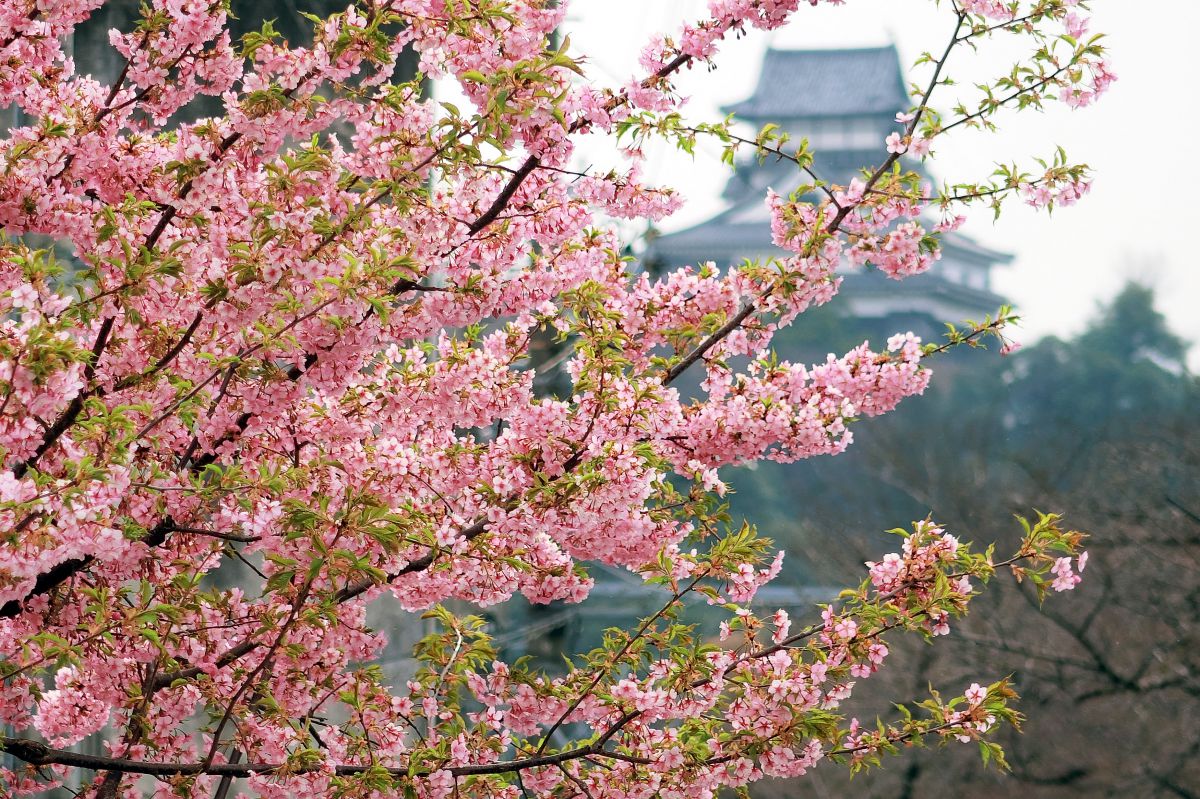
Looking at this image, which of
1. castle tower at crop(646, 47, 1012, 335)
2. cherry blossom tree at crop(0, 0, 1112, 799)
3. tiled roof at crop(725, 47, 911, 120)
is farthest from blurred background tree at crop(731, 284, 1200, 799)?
tiled roof at crop(725, 47, 911, 120)

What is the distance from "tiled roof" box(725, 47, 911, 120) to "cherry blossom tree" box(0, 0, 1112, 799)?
5051 centimetres

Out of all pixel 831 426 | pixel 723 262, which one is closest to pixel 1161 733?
pixel 831 426

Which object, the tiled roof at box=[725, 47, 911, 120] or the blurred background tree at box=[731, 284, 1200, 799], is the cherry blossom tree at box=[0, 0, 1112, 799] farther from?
the tiled roof at box=[725, 47, 911, 120]

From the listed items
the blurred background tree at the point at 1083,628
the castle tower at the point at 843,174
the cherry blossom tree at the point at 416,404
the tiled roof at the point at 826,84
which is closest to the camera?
the cherry blossom tree at the point at 416,404

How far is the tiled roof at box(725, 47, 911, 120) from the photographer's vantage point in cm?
5412

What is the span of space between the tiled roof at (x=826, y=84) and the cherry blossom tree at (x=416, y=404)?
5051 cm

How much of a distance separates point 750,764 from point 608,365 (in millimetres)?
1143

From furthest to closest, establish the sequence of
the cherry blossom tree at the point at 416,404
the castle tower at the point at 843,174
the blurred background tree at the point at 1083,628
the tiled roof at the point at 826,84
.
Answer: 1. the tiled roof at the point at 826,84
2. the castle tower at the point at 843,174
3. the blurred background tree at the point at 1083,628
4. the cherry blossom tree at the point at 416,404

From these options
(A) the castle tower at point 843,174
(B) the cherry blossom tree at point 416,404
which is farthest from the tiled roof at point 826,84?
(B) the cherry blossom tree at point 416,404

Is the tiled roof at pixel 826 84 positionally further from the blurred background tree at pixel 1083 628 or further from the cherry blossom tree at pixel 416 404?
the cherry blossom tree at pixel 416 404

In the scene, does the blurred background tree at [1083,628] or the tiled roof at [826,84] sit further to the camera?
the tiled roof at [826,84]

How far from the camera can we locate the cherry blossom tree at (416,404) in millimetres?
3096

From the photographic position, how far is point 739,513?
37.7m

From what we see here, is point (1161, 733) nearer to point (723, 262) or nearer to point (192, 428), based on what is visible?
point (192, 428)
